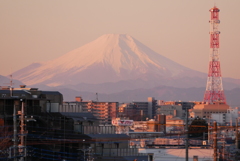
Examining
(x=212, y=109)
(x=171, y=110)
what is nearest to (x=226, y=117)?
(x=212, y=109)

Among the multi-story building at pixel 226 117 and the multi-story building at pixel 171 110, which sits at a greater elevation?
the multi-story building at pixel 171 110

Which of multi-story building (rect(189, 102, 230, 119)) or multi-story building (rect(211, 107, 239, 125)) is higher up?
multi-story building (rect(189, 102, 230, 119))

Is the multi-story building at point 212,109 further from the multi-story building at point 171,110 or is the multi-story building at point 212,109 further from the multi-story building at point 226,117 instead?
the multi-story building at point 171,110

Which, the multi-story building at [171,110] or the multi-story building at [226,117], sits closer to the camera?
the multi-story building at [226,117]

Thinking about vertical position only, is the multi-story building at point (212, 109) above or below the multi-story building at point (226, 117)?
above

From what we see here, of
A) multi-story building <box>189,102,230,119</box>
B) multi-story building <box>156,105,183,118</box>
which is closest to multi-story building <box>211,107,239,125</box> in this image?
multi-story building <box>189,102,230,119</box>

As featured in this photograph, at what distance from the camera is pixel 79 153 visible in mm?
51438

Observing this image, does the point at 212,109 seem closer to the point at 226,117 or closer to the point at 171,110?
the point at 226,117

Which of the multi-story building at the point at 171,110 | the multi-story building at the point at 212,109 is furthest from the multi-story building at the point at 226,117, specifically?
the multi-story building at the point at 171,110

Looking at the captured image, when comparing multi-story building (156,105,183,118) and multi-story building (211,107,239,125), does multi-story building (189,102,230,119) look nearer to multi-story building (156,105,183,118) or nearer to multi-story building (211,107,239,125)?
multi-story building (211,107,239,125)

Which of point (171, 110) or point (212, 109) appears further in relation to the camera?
point (171, 110)

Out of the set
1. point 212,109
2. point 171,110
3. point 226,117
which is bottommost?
point 226,117

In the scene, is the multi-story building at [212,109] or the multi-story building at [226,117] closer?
the multi-story building at [226,117]

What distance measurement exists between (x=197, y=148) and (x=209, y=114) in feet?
325
